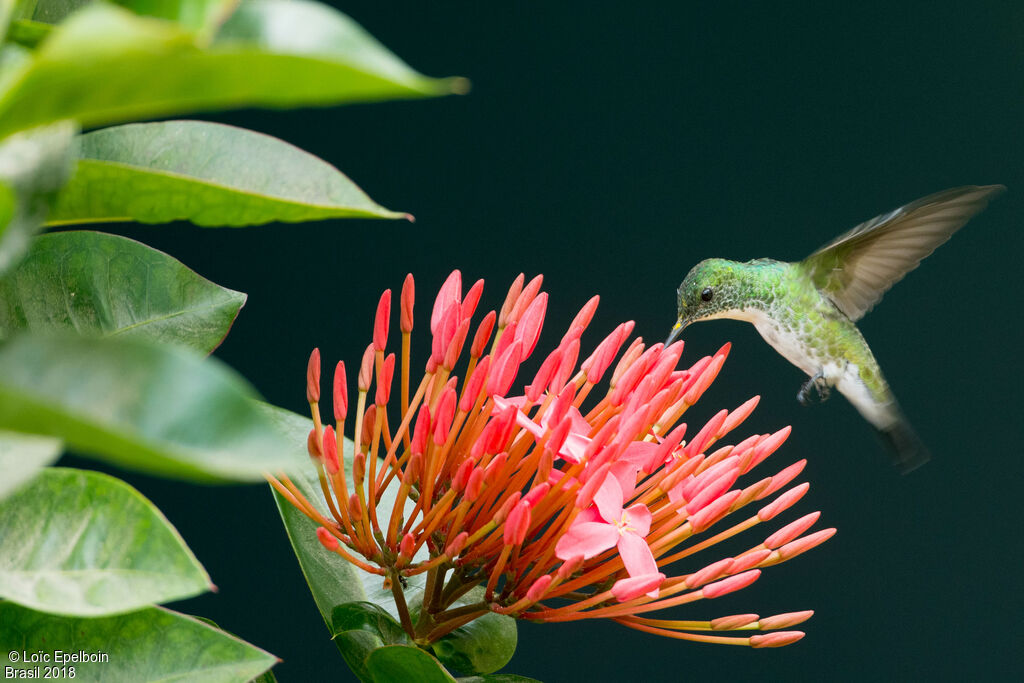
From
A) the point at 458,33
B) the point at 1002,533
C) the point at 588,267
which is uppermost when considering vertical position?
the point at 458,33

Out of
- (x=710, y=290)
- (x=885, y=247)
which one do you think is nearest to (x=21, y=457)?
(x=710, y=290)

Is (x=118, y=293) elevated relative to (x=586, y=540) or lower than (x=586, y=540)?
elevated

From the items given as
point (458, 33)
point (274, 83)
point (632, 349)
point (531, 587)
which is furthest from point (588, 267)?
point (274, 83)

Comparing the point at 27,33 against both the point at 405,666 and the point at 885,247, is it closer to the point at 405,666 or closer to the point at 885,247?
the point at 405,666

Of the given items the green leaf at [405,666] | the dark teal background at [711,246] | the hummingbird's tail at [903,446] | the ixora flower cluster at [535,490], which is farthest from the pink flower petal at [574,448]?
the dark teal background at [711,246]

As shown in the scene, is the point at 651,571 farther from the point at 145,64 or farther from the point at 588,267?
the point at 588,267

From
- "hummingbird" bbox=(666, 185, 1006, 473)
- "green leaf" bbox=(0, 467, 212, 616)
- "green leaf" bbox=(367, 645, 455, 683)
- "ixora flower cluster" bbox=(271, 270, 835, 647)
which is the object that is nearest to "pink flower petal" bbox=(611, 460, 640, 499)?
"ixora flower cluster" bbox=(271, 270, 835, 647)

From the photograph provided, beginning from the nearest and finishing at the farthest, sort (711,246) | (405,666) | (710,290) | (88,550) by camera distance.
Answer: (88,550) → (405,666) → (710,290) → (711,246)
